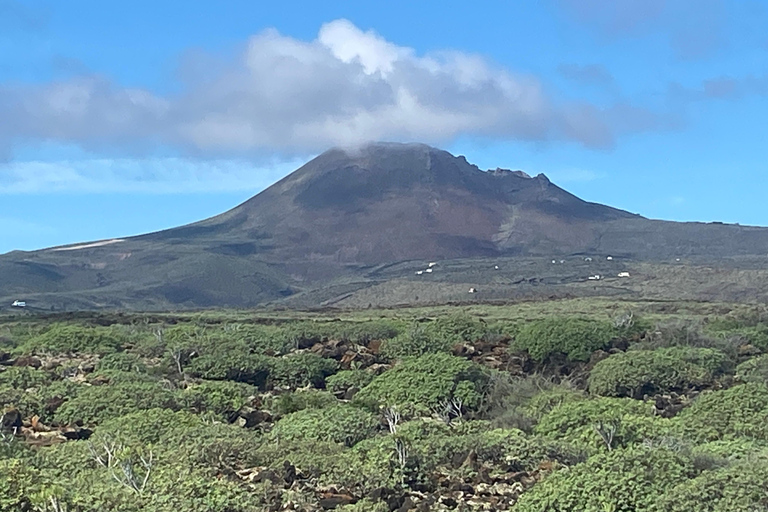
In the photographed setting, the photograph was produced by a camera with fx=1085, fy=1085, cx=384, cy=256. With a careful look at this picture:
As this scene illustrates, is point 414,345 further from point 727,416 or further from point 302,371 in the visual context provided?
point 727,416

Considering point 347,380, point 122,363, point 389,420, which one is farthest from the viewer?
point 122,363

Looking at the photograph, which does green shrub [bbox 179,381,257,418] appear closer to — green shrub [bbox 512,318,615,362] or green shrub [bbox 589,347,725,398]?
green shrub [bbox 589,347,725,398]

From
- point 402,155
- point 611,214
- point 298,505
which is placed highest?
point 402,155

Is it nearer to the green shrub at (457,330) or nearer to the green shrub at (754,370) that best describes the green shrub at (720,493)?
the green shrub at (754,370)

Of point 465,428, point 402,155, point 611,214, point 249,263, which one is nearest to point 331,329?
point 465,428

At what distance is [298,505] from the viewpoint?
10320 millimetres

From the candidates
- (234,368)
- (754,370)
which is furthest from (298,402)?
(754,370)

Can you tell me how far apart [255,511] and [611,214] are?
148564 mm

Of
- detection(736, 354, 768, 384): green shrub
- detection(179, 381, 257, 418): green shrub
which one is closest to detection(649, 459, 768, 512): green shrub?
detection(179, 381, 257, 418): green shrub

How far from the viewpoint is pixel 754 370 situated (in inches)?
754

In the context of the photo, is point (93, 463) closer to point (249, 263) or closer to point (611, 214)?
point (249, 263)

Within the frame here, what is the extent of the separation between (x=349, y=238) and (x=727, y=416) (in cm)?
13261

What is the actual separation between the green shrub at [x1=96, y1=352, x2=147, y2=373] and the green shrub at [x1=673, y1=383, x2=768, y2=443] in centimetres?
1024

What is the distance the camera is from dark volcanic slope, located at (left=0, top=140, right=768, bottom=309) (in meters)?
109
